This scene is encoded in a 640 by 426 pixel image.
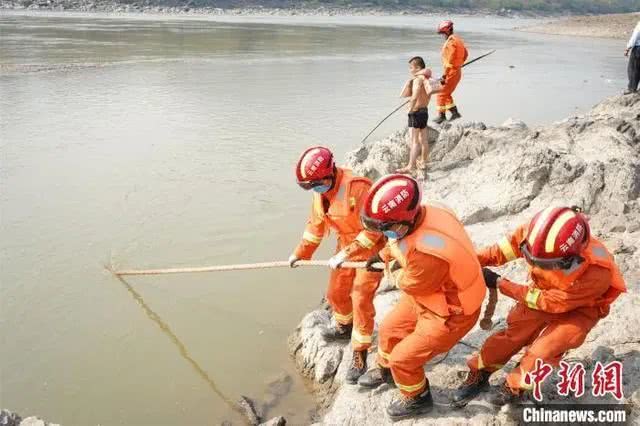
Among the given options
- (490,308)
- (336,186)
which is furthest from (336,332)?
(490,308)

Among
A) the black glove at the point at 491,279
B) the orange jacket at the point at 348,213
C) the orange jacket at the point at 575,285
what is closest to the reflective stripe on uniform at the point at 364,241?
the orange jacket at the point at 348,213

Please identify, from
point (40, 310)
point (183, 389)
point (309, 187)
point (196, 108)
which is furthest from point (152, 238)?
point (196, 108)

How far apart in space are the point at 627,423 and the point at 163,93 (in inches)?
510

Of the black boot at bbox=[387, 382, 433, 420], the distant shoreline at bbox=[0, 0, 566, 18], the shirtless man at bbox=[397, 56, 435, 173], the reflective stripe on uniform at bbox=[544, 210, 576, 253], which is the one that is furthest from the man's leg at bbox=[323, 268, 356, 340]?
the distant shoreline at bbox=[0, 0, 566, 18]

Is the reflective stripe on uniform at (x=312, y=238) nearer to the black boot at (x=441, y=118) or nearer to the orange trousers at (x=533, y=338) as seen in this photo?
the orange trousers at (x=533, y=338)

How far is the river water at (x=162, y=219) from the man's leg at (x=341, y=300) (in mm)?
530

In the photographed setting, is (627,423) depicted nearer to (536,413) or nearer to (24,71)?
(536,413)

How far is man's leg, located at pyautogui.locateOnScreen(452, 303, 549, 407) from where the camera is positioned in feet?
10.8

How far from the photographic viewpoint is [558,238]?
2.84 meters

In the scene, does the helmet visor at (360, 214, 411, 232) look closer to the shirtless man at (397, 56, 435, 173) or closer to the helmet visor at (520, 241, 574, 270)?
the helmet visor at (520, 241, 574, 270)

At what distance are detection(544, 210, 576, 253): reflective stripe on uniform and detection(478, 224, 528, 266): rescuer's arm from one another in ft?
1.06

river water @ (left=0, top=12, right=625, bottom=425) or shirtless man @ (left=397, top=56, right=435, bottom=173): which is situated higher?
shirtless man @ (left=397, top=56, right=435, bottom=173)

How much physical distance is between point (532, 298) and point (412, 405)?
1005mm

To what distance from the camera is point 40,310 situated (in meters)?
5.14
